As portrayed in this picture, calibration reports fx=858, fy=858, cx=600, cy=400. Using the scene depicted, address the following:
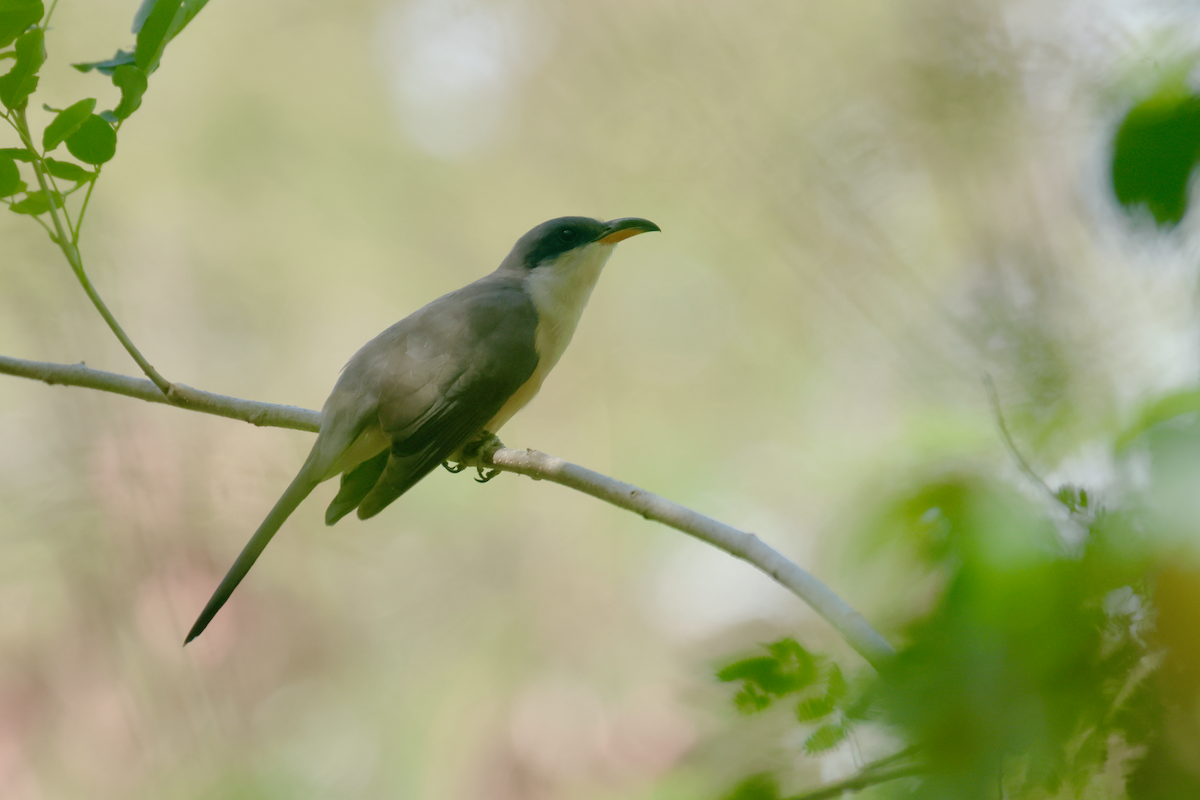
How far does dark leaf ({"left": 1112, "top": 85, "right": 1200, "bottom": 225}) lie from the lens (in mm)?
288

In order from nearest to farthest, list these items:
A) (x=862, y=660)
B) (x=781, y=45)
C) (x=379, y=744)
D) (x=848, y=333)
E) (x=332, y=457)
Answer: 1. (x=862, y=660)
2. (x=848, y=333)
3. (x=332, y=457)
4. (x=781, y=45)
5. (x=379, y=744)

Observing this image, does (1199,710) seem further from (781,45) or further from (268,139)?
(268,139)

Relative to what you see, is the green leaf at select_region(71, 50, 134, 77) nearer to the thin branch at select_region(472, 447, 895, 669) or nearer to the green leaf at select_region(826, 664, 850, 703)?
the thin branch at select_region(472, 447, 895, 669)

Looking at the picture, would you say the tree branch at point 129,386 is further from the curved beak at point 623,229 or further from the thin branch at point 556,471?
the curved beak at point 623,229

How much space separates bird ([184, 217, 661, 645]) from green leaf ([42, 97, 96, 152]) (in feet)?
2.87

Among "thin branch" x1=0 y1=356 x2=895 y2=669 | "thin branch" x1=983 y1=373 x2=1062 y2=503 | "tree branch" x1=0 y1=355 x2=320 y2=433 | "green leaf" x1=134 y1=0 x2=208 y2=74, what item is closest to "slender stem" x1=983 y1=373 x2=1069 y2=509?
"thin branch" x1=983 y1=373 x2=1062 y2=503

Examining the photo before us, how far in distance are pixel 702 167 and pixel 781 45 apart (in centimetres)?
81

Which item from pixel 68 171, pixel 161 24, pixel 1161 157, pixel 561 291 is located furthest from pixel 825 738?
pixel 561 291

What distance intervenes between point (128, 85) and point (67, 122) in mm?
104

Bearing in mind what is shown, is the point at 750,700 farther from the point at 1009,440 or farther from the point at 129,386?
the point at 129,386

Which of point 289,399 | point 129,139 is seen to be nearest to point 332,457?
point 289,399

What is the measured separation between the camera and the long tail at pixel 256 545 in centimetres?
183

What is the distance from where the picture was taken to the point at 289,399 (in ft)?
16.3

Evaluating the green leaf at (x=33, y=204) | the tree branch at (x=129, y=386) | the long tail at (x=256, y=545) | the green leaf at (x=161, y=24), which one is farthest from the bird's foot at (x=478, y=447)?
the green leaf at (x=161, y=24)
